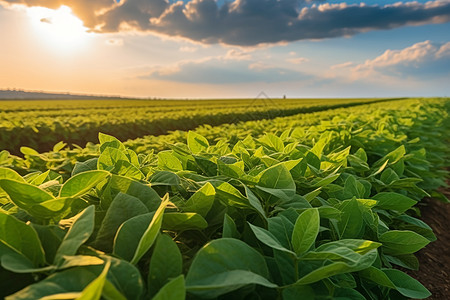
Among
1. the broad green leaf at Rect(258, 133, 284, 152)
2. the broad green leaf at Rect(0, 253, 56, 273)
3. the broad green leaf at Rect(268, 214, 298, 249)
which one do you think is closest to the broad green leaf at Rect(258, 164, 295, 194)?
the broad green leaf at Rect(268, 214, 298, 249)

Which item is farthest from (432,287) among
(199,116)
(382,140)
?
(199,116)

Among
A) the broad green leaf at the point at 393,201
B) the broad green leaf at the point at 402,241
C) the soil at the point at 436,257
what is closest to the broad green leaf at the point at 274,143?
the broad green leaf at the point at 393,201

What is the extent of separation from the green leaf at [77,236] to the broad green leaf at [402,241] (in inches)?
42.5

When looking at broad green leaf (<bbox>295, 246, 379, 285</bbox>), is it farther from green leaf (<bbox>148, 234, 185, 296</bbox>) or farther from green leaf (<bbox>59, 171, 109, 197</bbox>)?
green leaf (<bbox>59, 171, 109, 197</bbox>)

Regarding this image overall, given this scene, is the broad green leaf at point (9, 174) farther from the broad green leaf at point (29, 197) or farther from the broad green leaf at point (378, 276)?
the broad green leaf at point (378, 276)

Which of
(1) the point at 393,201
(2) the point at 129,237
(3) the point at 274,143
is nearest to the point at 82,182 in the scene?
(2) the point at 129,237

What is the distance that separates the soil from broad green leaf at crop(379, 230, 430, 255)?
2185 mm

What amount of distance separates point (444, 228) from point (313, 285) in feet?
14.7

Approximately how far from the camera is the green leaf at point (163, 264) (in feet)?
2.74

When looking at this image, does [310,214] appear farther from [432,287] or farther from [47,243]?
[432,287]

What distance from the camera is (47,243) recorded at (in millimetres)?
902

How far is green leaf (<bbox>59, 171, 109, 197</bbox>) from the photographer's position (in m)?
0.99

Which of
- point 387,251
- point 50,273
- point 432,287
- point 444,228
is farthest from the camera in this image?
point 444,228

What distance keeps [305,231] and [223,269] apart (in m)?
0.28
